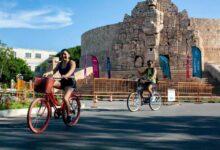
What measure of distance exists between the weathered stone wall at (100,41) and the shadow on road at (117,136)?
3708cm

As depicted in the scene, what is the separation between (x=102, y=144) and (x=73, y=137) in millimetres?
893

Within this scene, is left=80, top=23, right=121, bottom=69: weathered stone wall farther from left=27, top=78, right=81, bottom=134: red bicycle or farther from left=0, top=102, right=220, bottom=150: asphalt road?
left=27, top=78, right=81, bottom=134: red bicycle

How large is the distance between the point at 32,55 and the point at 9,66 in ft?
110

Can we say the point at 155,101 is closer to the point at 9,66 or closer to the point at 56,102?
the point at 56,102

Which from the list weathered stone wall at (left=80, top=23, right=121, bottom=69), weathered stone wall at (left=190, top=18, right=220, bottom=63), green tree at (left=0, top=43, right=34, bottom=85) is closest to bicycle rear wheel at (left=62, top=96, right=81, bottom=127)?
weathered stone wall at (left=80, top=23, right=121, bottom=69)

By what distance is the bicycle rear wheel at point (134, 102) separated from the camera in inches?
512

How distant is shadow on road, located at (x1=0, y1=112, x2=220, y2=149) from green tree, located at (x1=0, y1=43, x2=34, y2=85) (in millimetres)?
55524

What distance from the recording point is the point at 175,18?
41.8m

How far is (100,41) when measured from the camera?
170ft

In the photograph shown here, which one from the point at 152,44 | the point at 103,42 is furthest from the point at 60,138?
the point at 103,42

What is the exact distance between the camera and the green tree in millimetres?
64019

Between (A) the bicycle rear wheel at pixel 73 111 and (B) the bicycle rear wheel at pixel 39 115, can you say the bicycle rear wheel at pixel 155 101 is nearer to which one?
(A) the bicycle rear wheel at pixel 73 111

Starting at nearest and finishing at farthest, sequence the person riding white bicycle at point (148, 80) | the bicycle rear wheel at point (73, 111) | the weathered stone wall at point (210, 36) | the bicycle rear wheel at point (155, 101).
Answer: the bicycle rear wheel at point (73, 111), the person riding white bicycle at point (148, 80), the bicycle rear wheel at point (155, 101), the weathered stone wall at point (210, 36)

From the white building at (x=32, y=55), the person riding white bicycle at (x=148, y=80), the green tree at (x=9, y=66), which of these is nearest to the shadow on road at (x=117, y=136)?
the person riding white bicycle at (x=148, y=80)
